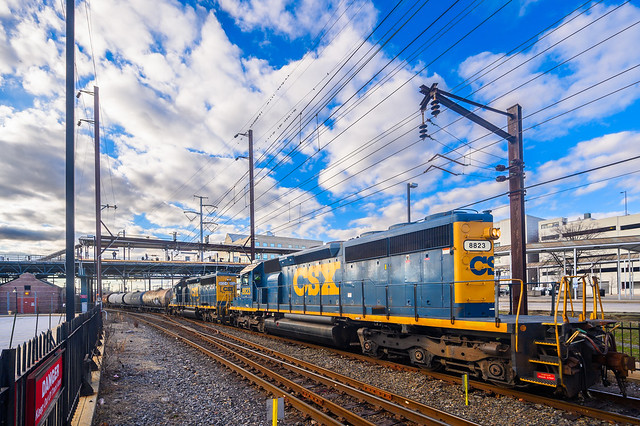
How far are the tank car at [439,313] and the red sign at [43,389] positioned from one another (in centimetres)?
650

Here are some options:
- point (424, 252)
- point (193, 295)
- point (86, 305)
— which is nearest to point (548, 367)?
point (424, 252)

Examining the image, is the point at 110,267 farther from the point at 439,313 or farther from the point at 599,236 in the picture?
the point at 599,236

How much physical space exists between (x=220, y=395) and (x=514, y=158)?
976 cm

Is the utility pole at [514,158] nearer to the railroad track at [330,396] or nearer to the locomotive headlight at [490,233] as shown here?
the locomotive headlight at [490,233]

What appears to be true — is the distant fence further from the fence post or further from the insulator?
the insulator

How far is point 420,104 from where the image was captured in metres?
11.3

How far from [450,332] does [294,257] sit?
28.4 ft

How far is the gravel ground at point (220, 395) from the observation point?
21.8ft

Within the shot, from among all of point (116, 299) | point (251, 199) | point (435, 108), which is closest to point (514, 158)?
point (435, 108)

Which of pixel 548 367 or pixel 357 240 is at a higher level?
pixel 357 240

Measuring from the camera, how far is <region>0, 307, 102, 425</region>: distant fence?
3166mm

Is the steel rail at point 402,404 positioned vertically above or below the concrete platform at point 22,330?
above

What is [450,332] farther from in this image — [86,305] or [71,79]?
[86,305]

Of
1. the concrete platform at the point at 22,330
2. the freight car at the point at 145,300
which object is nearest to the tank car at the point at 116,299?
the freight car at the point at 145,300
